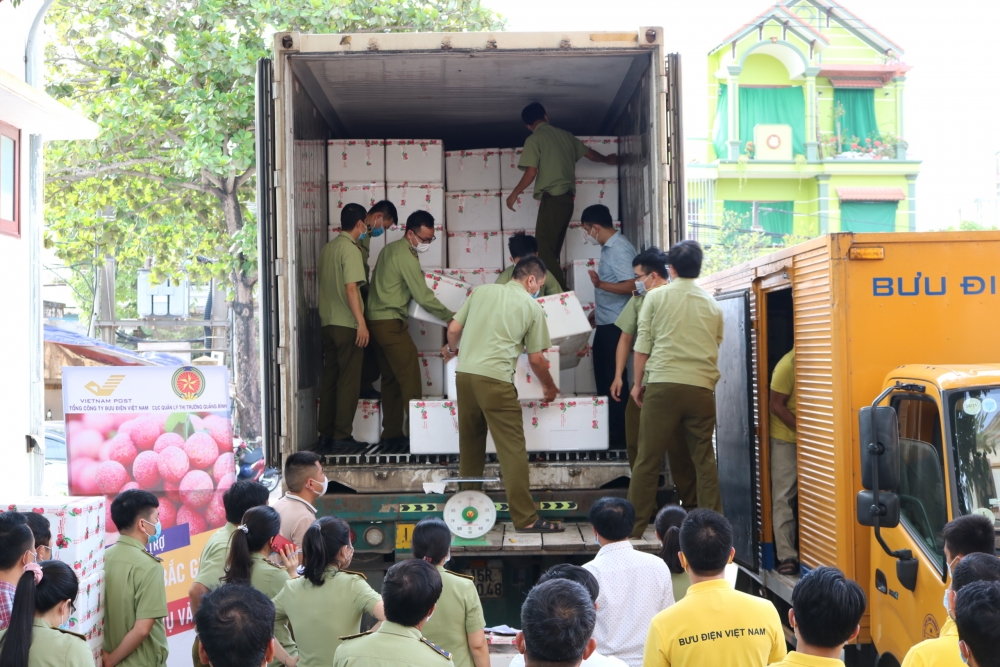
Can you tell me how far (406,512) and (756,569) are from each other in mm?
2193

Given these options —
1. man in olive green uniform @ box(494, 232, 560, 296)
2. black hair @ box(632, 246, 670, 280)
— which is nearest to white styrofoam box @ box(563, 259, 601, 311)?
man in olive green uniform @ box(494, 232, 560, 296)

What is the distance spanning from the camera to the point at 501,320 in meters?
5.42

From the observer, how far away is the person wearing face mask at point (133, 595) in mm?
3576

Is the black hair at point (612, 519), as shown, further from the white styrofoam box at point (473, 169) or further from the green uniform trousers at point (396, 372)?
the white styrofoam box at point (473, 169)

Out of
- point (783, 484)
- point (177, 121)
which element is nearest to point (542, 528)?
point (783, 484)

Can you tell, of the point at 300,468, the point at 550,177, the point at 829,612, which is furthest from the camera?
the point at 550,177

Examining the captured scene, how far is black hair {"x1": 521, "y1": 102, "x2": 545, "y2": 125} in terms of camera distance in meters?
7.05

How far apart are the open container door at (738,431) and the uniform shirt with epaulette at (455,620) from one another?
116 inches

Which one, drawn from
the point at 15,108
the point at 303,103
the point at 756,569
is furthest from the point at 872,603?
the point at 15,108

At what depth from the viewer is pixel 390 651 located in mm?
2664

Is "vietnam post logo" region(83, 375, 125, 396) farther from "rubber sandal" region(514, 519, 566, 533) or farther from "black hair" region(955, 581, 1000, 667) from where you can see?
"black hair" region(955, 581, 1000, 667)

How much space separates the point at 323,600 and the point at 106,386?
2545mm

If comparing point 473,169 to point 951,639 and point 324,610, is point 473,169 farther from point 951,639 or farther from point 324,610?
point 951,639

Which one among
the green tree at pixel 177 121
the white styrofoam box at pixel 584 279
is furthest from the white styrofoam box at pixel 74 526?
the green tree at pixel 177 121
